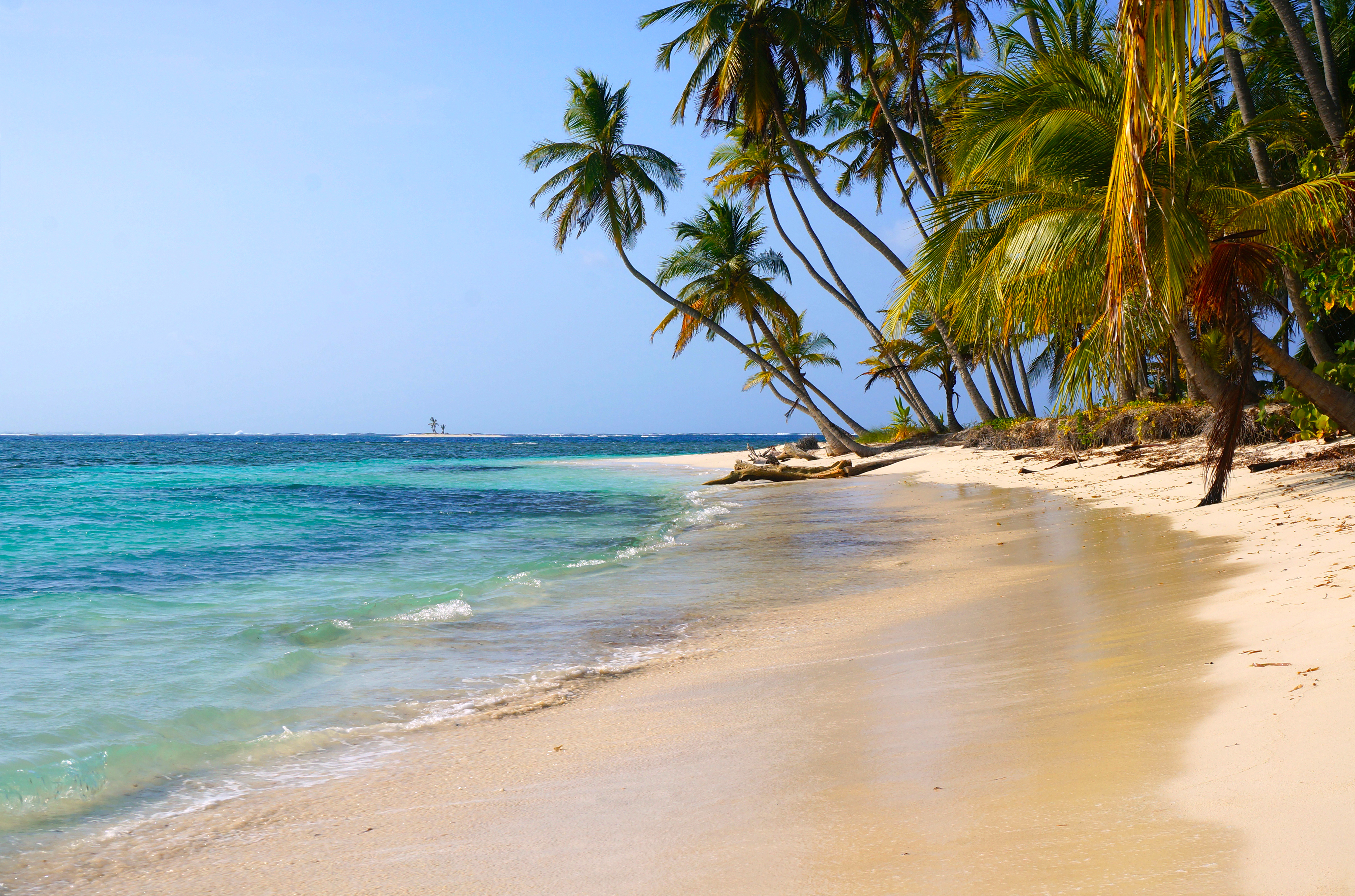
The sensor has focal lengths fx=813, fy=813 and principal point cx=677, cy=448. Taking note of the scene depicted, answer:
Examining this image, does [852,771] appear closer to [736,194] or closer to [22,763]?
[22,763]

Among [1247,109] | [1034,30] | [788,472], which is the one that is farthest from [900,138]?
[1247,109]

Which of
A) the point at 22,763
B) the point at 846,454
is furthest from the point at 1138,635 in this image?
the point at 846,454

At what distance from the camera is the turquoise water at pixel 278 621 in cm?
370

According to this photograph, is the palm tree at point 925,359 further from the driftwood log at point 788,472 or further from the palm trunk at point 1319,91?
the palm trunk at point 1319,91

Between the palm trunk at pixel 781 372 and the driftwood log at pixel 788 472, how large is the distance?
8.75 feet

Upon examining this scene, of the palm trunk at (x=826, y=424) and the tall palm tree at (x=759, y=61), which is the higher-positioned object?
the tall palm tree at (x=759, y=61)

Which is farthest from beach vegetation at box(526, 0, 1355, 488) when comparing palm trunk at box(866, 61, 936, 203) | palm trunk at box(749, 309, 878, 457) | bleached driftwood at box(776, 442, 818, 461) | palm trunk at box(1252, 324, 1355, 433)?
bleached driftwood at box(776, 442, 818, 461)

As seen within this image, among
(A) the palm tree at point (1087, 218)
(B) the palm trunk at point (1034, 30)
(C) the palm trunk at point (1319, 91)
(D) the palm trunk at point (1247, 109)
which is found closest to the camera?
(A) the palm tree at point (1087, 218)

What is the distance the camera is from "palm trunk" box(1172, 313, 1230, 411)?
23.5ft

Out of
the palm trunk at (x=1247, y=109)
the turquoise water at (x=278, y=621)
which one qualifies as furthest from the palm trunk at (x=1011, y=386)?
the palm trunk at (x=1247, y=109)

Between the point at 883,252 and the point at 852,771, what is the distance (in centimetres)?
2032

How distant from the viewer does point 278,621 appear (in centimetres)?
628

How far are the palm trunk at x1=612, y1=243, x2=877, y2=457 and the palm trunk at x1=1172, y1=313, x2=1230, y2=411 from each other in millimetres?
16875

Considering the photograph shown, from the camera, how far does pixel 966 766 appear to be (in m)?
2.53
